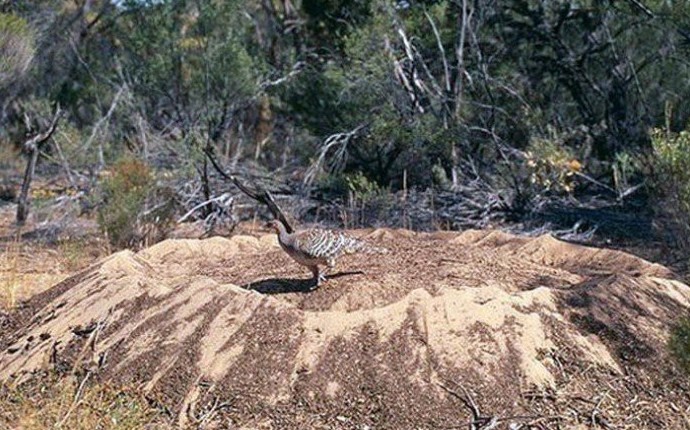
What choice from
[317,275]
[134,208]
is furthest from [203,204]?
[317,275]

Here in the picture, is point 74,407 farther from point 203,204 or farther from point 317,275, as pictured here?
point 203,204

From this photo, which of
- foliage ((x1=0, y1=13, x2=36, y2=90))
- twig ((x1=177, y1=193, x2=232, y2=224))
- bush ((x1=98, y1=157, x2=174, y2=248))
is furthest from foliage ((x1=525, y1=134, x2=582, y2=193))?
foliage ((x1=0, y1=13, x2=36, y2=90))

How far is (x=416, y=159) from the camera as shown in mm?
14625

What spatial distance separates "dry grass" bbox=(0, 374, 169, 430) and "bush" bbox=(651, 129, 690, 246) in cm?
485

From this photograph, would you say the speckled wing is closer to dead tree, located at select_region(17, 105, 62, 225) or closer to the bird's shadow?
the bird's shadow

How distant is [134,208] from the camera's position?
11586mm

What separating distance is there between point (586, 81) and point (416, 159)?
350cm

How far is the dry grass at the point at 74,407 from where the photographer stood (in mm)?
5375

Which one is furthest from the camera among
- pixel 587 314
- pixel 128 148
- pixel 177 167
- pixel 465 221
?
pixel 128 148

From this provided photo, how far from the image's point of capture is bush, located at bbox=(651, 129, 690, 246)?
8.22 meters

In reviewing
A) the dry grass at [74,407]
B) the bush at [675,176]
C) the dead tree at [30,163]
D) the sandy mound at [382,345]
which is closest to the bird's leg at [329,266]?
the sandy mound at [382,345]

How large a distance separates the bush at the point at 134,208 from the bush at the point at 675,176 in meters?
5.87

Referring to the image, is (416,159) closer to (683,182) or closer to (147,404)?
(683,182)

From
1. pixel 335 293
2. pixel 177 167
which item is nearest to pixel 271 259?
pixel 335 293
